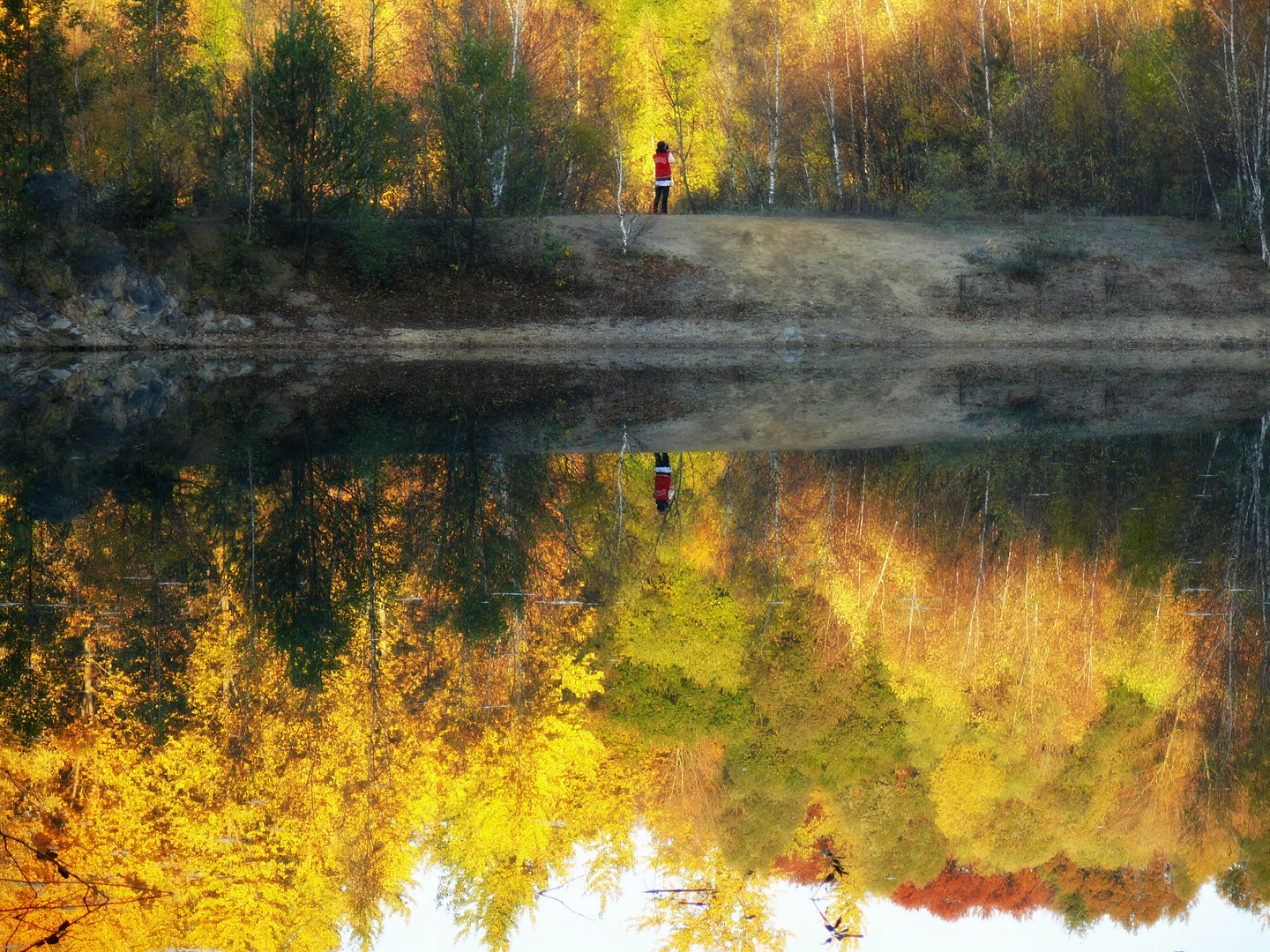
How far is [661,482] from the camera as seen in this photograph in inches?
642

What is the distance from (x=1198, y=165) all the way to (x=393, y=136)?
95.4 ft

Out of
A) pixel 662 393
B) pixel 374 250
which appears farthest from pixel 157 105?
pixel 662 393

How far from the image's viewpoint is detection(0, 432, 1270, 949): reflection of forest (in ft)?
24.3

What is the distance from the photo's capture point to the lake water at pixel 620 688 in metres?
7.36

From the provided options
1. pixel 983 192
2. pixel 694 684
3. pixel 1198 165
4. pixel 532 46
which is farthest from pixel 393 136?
pixel 1198 165

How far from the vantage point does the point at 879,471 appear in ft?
55.9

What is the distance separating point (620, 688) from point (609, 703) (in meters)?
0.27

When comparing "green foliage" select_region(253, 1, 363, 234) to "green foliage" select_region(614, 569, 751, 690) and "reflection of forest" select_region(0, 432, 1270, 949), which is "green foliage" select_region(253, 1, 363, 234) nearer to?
"reflection of forest" select_region(0, 432, 1270, 949)

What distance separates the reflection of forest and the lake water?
0.13ft

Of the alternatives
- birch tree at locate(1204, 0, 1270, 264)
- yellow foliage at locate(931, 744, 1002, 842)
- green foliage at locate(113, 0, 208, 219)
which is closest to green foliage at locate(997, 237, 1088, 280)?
birch tree at locate(1204, 0, 1270, 264)

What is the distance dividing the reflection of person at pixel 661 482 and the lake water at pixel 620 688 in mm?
80

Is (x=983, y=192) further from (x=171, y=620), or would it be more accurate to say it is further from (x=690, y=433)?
(x=171, y=620)

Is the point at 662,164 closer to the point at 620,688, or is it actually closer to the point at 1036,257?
the point at 1036,257

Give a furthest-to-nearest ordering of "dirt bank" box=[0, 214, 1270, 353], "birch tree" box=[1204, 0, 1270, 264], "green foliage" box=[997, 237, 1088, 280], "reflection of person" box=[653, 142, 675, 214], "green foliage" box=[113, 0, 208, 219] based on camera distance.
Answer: "birch tree" box=[1204, 0, 1270, 264], "green foliage" box=[997, 237, 1088, 280], "reflection of person" box=[653, 142, 675, 214], "green foliage" box=[113, 0, 208, 219], "dirt bank" box=[0, 214, 1270, 353]
